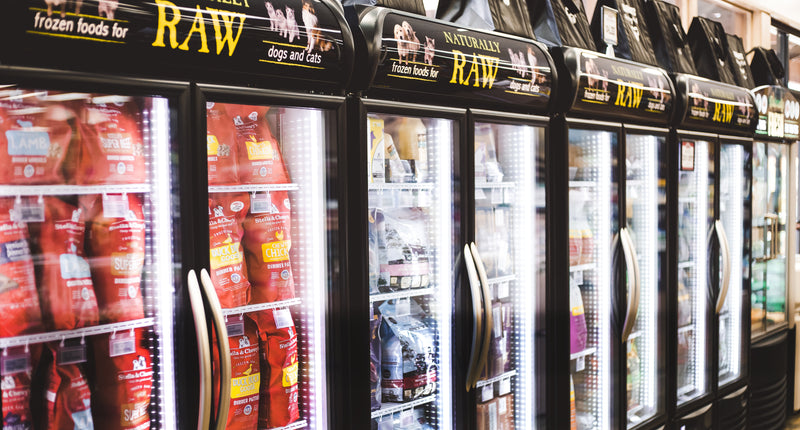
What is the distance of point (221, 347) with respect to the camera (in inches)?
68.9

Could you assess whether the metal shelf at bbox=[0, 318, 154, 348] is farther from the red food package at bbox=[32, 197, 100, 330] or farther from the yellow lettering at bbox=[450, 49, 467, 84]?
the yellow lettering at bbox=[450, 49, 467, 84]

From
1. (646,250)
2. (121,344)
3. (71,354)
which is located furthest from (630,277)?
(71,354)

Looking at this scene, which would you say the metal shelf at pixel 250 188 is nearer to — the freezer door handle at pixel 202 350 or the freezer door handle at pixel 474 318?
the freezer door handle at pixel 202 350

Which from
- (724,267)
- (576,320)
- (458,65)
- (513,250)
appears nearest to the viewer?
(458,65)

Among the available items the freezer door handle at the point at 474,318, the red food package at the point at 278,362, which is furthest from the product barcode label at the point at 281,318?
the freezer door handle at the point at 474,318

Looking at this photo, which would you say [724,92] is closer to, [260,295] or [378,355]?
[378,355]

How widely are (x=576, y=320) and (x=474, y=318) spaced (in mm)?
991

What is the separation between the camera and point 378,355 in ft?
8.20

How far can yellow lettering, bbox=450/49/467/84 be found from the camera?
7.73ft

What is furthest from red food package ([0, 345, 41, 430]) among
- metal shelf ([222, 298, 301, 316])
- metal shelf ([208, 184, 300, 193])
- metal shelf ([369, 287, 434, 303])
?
metal shelf ([369, 287, 434, 303])

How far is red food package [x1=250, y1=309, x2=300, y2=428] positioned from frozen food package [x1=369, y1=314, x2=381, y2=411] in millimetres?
367

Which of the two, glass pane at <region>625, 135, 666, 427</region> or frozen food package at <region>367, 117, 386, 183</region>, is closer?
frozen food package at <region>367, 117, 386, 183</region>

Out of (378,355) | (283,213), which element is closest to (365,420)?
(378,355)

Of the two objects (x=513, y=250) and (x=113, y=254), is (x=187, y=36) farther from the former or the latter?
(x=513, y=250)
